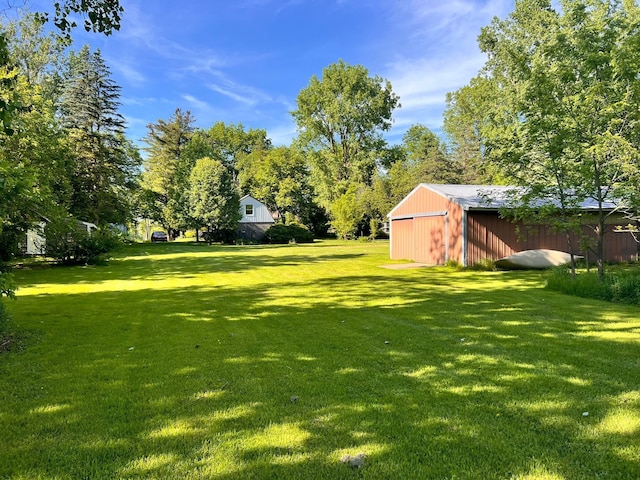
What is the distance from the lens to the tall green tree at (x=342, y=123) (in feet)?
150

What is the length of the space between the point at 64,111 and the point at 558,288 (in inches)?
1302

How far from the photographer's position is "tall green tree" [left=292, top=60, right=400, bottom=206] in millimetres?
45594

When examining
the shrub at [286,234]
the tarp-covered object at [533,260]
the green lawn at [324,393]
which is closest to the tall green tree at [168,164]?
the shrub at [286,234]

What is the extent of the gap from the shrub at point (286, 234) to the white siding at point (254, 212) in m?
3.34

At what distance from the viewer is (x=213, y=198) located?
35.3 m

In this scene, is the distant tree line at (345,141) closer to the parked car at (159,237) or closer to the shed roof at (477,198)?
the shed roof at (477,198)

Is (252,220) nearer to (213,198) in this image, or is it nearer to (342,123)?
(213,198)

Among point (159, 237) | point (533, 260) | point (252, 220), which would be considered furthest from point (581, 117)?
point (159, 237)

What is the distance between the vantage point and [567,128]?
959cm

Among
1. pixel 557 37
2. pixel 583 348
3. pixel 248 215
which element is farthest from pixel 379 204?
pixel 583 348

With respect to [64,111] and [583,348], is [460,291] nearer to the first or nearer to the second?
[583,348]

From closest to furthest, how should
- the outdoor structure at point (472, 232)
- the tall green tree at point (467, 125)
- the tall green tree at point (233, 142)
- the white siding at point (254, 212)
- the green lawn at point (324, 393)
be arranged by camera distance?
the green lawn at point (324, 393) → the outdoor structure at point (472, 232) → the tall green tree at point (467, 125) → the white siding at point (254, 212) → the tall green tree at point (233, 142)

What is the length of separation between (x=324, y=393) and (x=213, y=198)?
3341 cm

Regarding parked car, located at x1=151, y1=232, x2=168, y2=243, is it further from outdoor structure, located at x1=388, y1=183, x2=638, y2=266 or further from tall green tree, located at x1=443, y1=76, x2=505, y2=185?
outdoor structure, located at x1=388, y1=183, x2=638, y2=266
